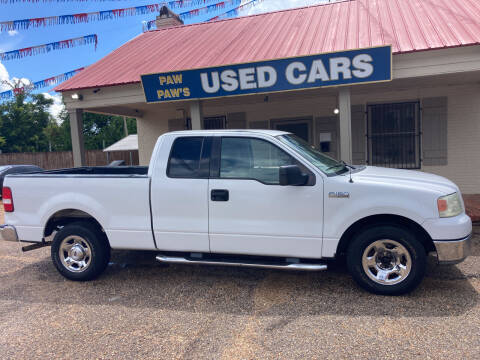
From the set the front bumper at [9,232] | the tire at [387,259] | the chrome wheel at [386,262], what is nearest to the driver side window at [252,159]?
the tire at [387,259]

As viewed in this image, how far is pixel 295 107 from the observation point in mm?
10797

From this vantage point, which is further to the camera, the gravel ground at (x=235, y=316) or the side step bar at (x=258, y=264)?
the side step bar at (x=258, y=264)

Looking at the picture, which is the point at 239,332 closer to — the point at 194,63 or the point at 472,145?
the point at 194,63

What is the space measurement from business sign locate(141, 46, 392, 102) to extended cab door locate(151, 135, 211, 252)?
336 centimetres

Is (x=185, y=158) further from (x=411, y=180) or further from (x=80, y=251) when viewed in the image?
(x=411, y=180)

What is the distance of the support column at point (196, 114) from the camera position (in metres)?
8.38


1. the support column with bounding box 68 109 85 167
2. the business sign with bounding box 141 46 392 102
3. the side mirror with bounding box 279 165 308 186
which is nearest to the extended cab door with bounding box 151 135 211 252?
the side mirror with bounding box 279 165 308 186

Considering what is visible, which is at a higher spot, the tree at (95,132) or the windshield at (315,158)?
the tree at (95,132)

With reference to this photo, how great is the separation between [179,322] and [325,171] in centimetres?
223

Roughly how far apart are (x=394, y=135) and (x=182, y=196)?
24.8 ft

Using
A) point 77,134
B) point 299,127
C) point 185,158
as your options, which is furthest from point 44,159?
point 185,158

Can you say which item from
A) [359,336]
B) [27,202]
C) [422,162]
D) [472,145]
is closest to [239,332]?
[359,336]

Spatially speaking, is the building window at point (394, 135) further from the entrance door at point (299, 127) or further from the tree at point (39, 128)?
the tree at point (39, 128)

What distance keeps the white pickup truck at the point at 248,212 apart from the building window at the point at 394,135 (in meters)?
5.89
